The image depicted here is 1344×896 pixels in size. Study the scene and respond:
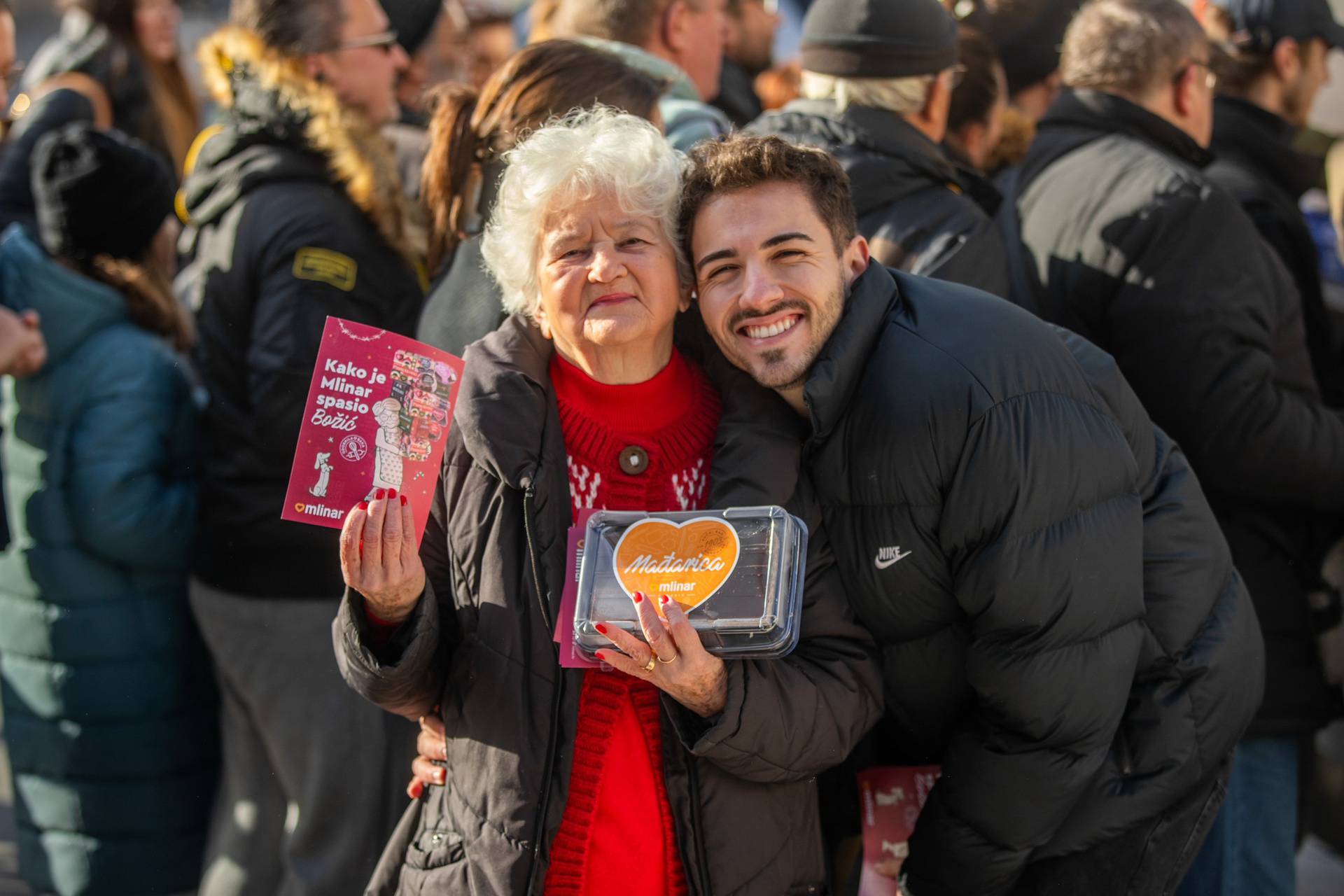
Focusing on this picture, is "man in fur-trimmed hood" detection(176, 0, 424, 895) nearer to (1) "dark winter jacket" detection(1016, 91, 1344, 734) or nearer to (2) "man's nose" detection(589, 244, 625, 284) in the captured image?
(2) "man's nose" detection(589, 244, 625, 284)

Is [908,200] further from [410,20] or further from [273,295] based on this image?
[410,20]

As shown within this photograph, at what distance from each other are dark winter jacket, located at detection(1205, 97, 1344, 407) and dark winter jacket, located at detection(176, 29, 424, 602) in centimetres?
223

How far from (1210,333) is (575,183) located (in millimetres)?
1533

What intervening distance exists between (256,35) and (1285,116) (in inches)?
119

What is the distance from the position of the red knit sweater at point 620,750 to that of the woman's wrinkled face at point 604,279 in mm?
180

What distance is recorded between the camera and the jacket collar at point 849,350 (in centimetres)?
218

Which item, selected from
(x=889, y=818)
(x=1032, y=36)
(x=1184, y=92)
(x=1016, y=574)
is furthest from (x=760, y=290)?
(x=1032, y=36)

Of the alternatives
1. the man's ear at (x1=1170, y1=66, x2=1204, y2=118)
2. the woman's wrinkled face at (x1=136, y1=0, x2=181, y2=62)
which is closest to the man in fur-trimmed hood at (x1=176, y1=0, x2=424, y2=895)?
the woman's wrinkled face at (x1=136, y1=0, x2=181, y2=62)

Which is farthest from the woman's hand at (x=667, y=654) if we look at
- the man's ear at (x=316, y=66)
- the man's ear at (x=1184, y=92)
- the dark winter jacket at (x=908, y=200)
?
the man's ear at (x=1184, y=92)

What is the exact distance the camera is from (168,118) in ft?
17.1

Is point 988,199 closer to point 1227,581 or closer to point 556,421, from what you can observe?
point 1227,581

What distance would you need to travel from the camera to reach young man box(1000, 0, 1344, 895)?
9.61 feet

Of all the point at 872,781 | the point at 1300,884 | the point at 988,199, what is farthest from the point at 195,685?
the point at 1300,884

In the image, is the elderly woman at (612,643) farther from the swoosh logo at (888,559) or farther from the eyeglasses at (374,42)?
the eyeglasses at (374,42)
